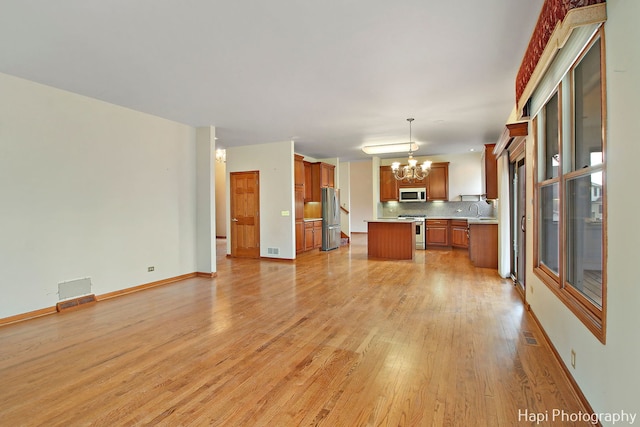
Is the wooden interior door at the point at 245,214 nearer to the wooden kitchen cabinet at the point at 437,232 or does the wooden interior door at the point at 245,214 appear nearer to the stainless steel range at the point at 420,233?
the stainless steel range at the point at 420,233

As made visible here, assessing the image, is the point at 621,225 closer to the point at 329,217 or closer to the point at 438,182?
the point at 329,217

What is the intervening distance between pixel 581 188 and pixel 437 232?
7048mm

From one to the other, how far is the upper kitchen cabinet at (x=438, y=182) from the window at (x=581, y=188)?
6.34 meters

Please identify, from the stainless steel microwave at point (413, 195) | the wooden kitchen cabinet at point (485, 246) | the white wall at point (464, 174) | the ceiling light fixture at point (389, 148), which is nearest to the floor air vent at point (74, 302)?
the ceiling light fixture at point (389, 148)

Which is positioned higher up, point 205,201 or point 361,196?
point 361,196

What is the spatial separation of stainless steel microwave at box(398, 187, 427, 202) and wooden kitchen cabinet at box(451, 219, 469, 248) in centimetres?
113

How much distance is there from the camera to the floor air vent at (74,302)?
13.3ft

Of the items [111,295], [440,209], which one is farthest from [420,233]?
[111,295]

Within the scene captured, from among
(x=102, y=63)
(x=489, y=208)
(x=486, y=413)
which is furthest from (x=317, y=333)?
(x=489, y=208)

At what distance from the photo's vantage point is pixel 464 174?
926 centimetres

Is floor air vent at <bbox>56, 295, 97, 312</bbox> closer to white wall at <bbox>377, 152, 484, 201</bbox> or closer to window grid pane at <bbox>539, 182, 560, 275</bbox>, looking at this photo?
window grid pane at <bbox>539, 182, 560, 275</bbox>

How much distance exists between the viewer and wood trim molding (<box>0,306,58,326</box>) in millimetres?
3599

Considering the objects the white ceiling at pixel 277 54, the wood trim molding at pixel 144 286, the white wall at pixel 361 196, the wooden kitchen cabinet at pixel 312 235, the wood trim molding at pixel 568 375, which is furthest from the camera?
the white wall at pixel 361 196

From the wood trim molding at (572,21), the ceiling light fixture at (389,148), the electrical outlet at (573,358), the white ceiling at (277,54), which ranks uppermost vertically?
the white ceiling at (277,54)
